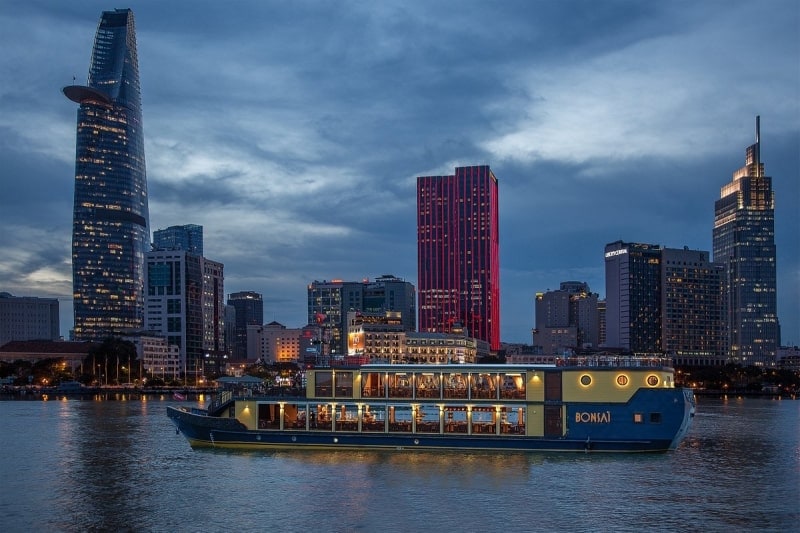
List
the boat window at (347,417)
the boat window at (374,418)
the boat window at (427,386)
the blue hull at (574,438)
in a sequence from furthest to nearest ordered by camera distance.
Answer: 1. the boat window at (347,417)
2. the boat window at (427,386)
3. the boat window at (374,418)
4. the blue hull at (574,438)

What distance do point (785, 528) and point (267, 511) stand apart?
19625mm

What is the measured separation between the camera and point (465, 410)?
158 ft

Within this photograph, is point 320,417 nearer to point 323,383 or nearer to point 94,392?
point 323,383

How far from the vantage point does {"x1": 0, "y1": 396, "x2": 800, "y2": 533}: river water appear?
1259 inches

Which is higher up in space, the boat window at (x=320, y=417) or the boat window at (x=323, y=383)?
the boat window at (x=323, y=383)

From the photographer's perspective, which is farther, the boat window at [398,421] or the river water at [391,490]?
the boat window at [398,421]

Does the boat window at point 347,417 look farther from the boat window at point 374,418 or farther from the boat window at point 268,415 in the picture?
the boat window at point 268,415

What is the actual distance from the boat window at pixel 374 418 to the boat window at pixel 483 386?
5.23 metres

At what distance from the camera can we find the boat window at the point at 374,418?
47.8 meters

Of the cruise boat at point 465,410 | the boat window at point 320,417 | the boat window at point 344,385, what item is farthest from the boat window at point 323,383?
the boat window at point 320,417

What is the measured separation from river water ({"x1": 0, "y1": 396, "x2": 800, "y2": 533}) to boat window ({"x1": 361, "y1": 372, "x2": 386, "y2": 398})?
134 inches

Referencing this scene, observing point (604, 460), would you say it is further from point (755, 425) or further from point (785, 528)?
point (755, 425)

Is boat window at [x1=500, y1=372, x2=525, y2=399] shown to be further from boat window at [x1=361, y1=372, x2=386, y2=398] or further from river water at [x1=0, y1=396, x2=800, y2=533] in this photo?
boat window at [x1=361, y1=372, x2=386, y2=398]

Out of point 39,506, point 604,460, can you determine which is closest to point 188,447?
point 39,506
